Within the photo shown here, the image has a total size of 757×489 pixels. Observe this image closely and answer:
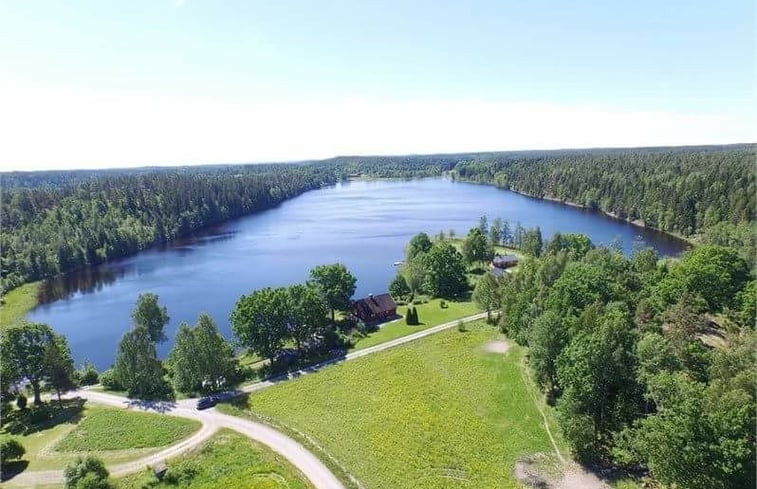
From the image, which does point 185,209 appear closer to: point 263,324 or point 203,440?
point 263,324

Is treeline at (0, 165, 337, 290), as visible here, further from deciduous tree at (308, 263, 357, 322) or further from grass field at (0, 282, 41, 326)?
deciduous tree at (308, 263, 357, 322)

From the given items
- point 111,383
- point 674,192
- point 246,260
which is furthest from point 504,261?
point 674,192

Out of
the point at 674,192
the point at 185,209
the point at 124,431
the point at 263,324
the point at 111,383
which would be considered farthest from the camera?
the point at 185,209

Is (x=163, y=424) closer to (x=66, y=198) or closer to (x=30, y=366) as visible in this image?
(x=30, y=366)

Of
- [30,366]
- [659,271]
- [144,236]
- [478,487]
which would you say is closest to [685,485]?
[478,487]

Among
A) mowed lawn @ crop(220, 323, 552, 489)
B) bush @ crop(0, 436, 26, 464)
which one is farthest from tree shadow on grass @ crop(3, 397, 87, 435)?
mowed lawn @ crop(220, 323, 552, 489)

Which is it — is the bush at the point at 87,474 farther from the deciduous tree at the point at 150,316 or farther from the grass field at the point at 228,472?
Answer: the deciduous tree at the point at 150,316

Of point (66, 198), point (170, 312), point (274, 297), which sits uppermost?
point (66, 198)
